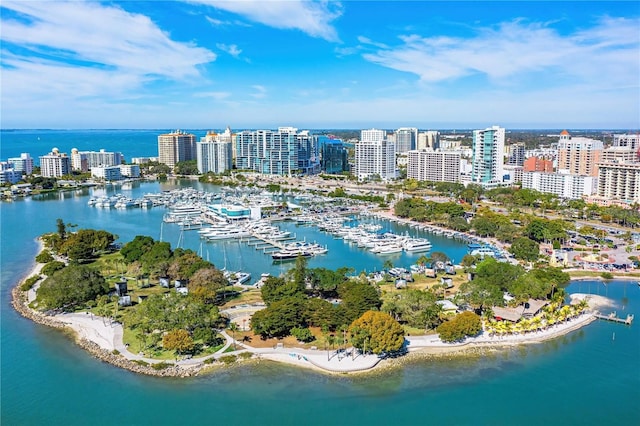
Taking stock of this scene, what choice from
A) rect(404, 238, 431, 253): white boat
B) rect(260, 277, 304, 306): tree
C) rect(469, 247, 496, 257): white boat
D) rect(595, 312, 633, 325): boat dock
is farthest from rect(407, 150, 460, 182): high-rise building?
rect(260, 277, 304, 306): tree

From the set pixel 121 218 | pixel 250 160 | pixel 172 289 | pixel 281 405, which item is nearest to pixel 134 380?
pixel 281 405

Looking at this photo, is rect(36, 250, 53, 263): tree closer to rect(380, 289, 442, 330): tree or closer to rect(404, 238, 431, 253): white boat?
rect(380, 289, 442, 330): tree

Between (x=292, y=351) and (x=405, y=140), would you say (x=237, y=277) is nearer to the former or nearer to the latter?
(x=292, y=351)

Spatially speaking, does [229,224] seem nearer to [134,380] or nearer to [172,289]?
[172,289]

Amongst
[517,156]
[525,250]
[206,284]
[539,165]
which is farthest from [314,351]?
[517,156]

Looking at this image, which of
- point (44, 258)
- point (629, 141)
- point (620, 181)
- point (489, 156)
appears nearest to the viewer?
point (44, 258)
